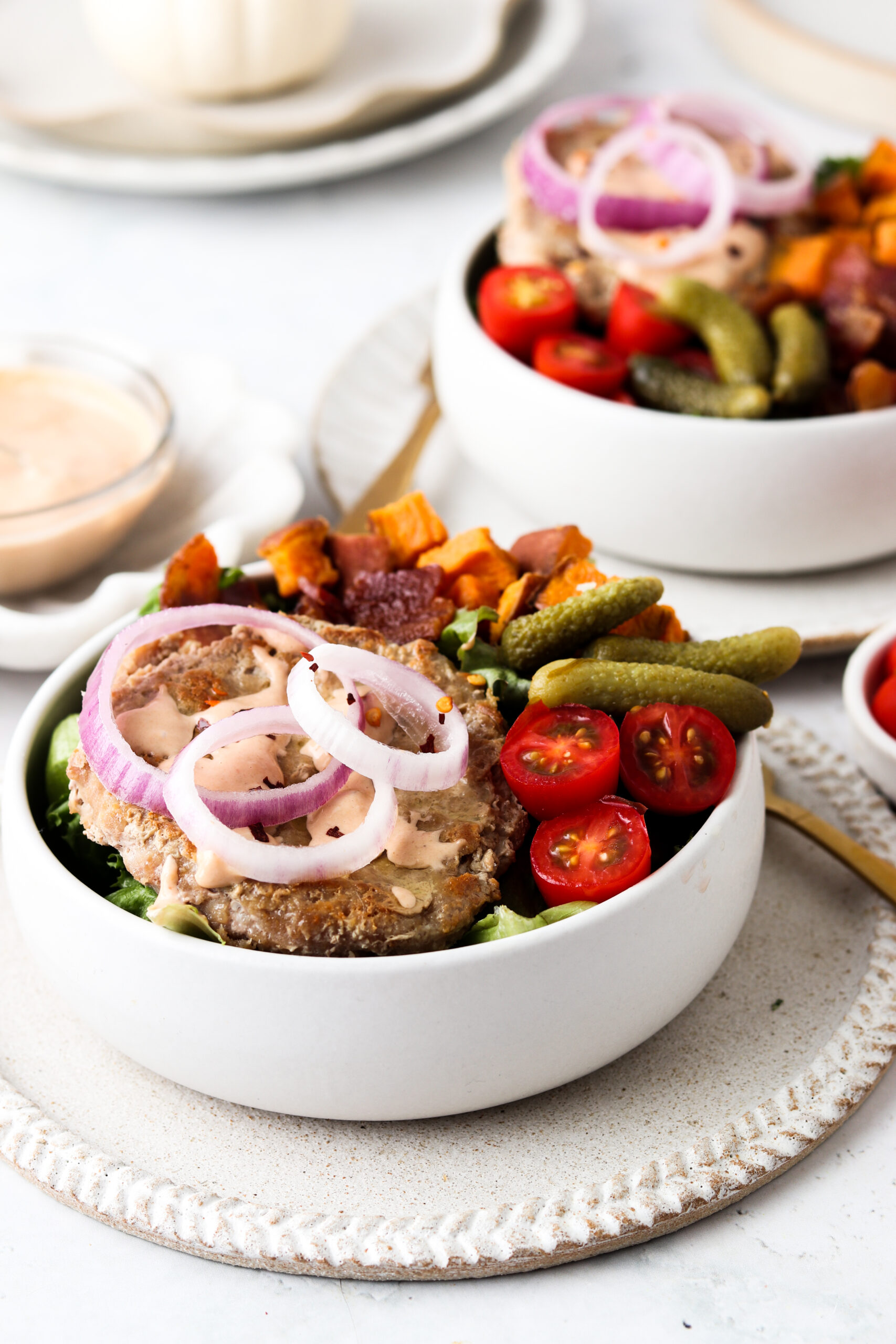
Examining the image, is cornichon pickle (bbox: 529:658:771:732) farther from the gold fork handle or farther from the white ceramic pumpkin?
the white ceramic pumpkin

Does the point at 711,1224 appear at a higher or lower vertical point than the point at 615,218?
lower

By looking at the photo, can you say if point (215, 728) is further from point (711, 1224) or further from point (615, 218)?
point (615, 218)

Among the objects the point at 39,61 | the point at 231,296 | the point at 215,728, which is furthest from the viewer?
the point at 39,61

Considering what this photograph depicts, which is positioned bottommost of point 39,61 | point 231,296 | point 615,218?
point 231,296

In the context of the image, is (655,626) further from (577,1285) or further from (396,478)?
(396,478)

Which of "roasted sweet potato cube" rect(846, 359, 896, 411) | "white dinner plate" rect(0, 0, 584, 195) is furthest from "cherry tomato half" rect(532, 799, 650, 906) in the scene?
"white dinner plate" rect(0, 0, 584, 195)

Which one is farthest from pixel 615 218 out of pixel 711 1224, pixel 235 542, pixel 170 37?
pixel 711 1224
